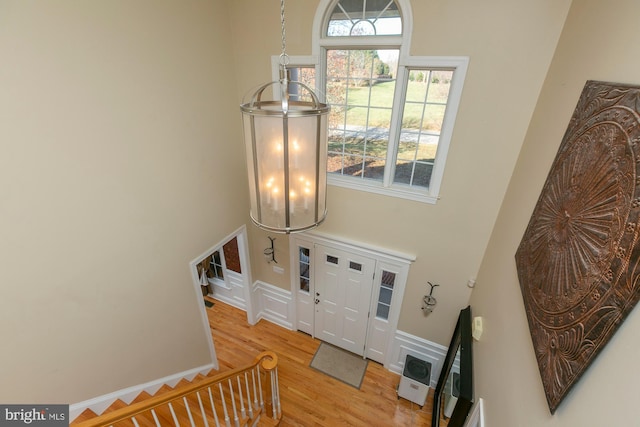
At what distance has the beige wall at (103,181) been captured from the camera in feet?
5.71

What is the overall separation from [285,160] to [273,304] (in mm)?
3840

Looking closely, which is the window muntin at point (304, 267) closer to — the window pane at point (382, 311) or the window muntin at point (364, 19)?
the window pane at point (382, 311)

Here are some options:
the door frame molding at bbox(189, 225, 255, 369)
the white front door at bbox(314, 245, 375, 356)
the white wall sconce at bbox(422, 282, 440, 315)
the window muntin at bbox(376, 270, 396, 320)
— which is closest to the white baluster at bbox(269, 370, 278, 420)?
the door frame molding at bbox(189, 225, 255, 369)

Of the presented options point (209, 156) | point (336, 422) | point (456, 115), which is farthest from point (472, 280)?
point (209, 156)

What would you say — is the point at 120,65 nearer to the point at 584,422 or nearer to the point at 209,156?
the point at 209,156

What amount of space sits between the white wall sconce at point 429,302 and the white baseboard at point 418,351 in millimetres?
508

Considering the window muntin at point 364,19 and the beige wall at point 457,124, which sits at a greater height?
the window muntin at point 364,19

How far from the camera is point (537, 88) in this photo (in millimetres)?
2197

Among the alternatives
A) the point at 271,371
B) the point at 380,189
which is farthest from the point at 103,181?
the point at 380,189

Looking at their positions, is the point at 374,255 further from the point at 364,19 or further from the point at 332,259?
the point at 364,19

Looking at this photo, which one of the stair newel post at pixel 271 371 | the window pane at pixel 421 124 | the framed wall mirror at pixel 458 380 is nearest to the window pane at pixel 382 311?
the framed wall mirror at pixel 458 380

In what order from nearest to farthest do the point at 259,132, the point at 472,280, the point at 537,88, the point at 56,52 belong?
1. the point at 259,132
2. the point at 56,52
3. the point at 537,88
4. the point at 472,280

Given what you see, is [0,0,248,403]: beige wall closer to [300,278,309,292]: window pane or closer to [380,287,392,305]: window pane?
[300,278,309,292]: window pane

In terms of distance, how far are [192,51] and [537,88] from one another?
3062mm
